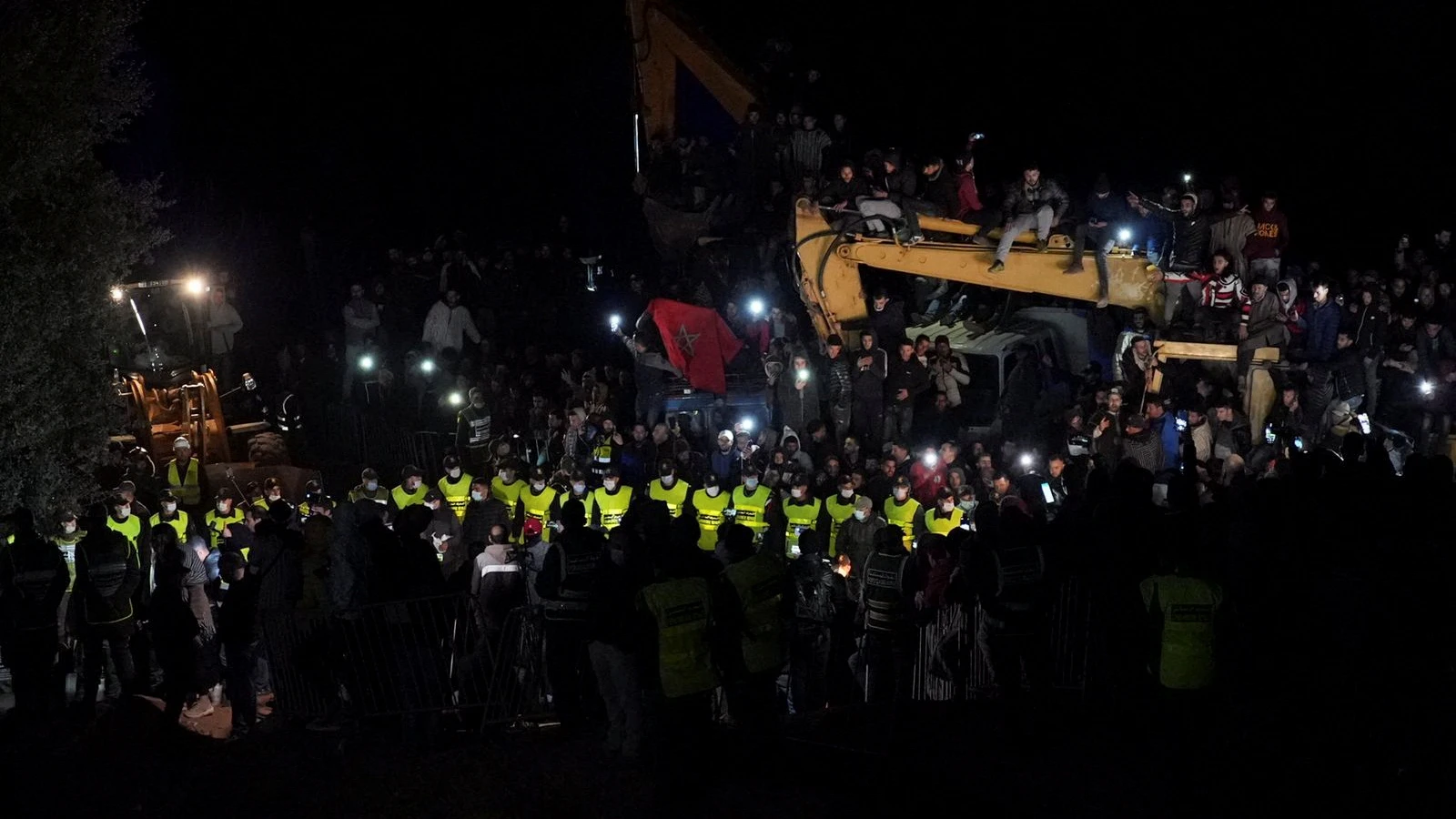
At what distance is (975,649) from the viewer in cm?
1222

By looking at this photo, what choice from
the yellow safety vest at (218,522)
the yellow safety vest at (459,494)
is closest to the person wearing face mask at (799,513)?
the yellow safety vest at (459,494)

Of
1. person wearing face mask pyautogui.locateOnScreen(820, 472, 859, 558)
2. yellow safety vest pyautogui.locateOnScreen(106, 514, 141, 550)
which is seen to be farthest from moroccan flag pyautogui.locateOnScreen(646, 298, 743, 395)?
yellow safety vest pyautogui.locateOnScreen(106, 514, 141, 550)

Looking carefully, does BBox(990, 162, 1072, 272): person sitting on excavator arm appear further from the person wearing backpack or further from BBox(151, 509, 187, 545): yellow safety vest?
BBox(151, 509, 187, 545): yellow safety vest

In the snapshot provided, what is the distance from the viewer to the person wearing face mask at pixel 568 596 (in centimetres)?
1088

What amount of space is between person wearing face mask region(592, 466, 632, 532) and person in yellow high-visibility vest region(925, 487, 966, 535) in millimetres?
3306

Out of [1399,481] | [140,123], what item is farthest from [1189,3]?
[140,123]

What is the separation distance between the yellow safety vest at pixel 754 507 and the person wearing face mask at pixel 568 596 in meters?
4.18

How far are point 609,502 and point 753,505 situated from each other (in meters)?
1.71

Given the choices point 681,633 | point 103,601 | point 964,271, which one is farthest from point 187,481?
point 681,633

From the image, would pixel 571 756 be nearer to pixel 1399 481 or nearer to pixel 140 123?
pixel 1399 481

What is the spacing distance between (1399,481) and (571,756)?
22.0 ft

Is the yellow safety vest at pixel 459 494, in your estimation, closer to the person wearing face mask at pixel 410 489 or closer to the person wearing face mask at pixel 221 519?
the person wearing face mask at pixel 410 489

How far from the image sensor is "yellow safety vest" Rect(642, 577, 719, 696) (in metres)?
9.81

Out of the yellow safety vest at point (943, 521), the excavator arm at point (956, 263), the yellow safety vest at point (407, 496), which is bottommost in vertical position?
the yellow safety vest at point (943, 521)
